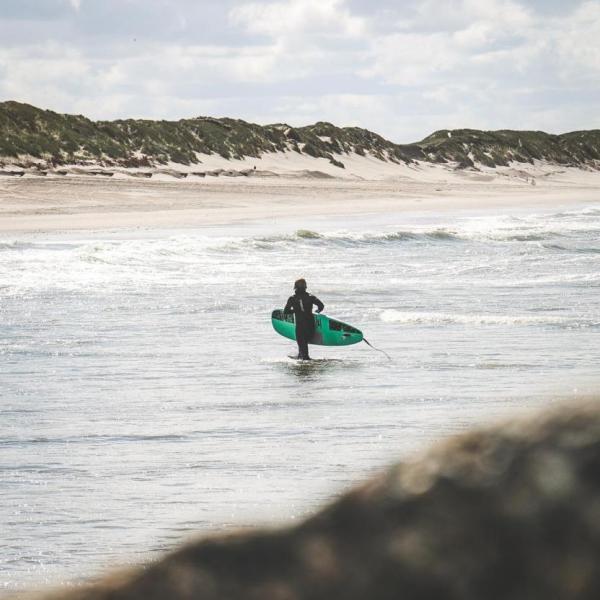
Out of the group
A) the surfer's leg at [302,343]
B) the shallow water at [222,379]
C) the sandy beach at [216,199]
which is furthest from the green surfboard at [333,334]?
the sandy beach at [216,199]

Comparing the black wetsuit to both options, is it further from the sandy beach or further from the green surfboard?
the sandy beach

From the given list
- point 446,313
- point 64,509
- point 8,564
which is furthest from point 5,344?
point 8,564

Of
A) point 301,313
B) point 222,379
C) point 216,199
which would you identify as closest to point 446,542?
point 222,379

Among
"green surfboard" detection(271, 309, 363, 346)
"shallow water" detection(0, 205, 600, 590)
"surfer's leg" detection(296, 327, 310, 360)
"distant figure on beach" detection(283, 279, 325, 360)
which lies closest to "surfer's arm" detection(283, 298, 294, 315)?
"distant figure on beach" detection(283, 279, 325, 360)

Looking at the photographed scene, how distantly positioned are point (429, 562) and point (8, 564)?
632 centimetres

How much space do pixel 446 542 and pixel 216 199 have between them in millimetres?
55230

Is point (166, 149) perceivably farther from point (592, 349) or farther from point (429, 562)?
point (429, 562)

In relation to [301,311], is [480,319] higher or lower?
lower

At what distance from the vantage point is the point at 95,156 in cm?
6141

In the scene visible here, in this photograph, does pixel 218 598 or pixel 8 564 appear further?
pixel 8 564

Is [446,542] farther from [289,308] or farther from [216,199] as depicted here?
[216,199]

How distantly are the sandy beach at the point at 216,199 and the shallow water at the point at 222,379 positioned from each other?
11489mm

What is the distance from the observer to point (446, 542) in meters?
1.05

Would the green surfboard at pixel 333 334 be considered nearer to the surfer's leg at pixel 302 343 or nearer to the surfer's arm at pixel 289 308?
the surfer's leg at pixel 302 343
